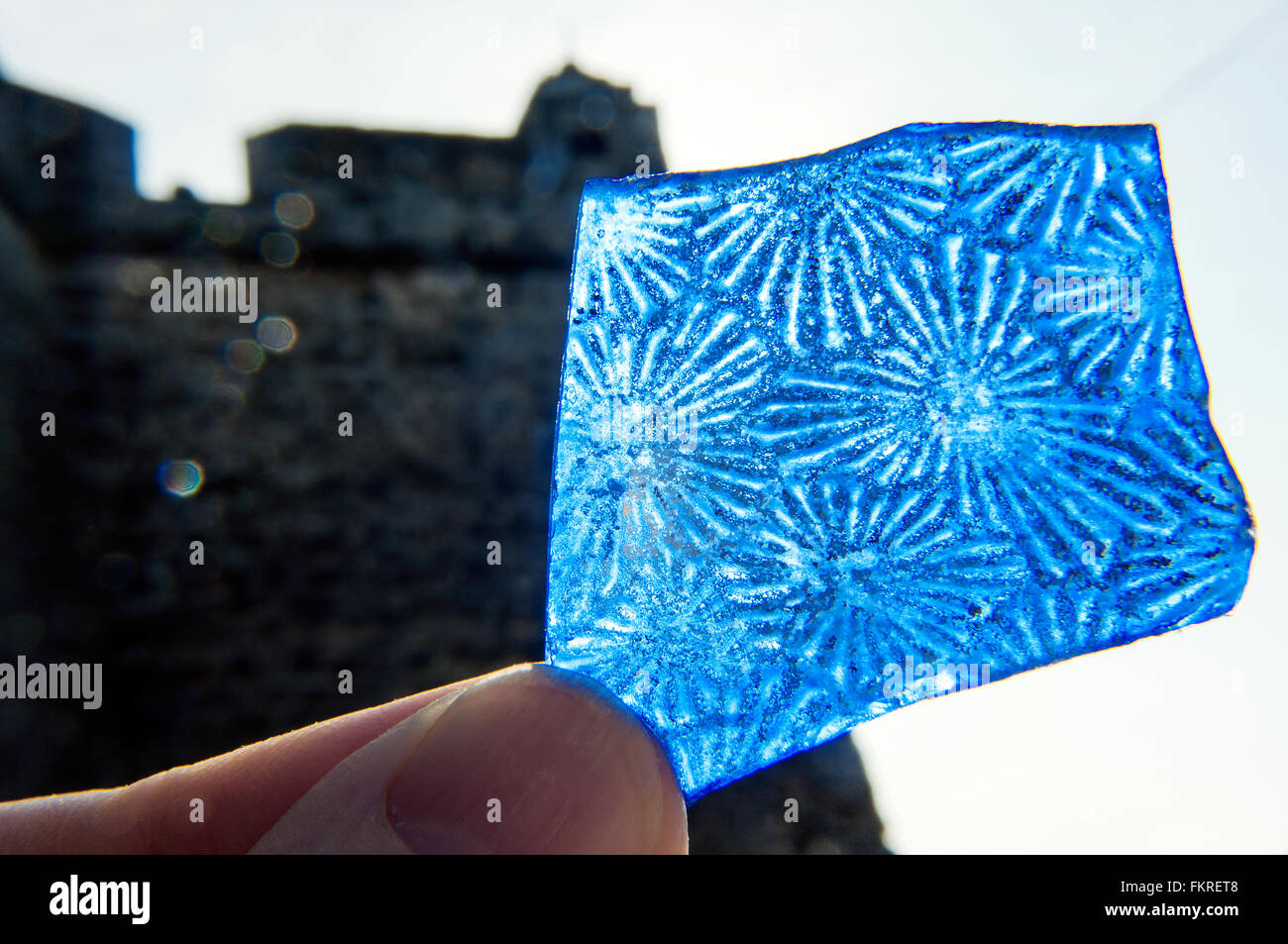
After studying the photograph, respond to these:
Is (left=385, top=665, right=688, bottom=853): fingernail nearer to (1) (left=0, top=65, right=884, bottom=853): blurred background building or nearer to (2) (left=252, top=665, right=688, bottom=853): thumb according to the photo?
(2) (left=252, top=665, right=688, bottom=853): thumb

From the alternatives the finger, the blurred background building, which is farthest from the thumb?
the blurred background building

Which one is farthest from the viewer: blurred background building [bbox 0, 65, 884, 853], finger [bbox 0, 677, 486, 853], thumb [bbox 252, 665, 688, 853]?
blurred background building [bbox 0, 65, 884, 853]

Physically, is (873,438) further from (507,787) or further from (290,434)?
(290,434)

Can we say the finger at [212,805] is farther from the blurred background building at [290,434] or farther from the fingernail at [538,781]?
the blurred background building at [290,434]

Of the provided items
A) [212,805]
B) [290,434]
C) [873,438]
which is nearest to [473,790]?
[212,805]

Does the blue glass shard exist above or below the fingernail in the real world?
above

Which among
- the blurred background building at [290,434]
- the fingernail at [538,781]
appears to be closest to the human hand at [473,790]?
the fingernail at [538,781]

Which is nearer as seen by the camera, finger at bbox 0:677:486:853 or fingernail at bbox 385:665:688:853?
fingernail at bbox 385:665:688:853
